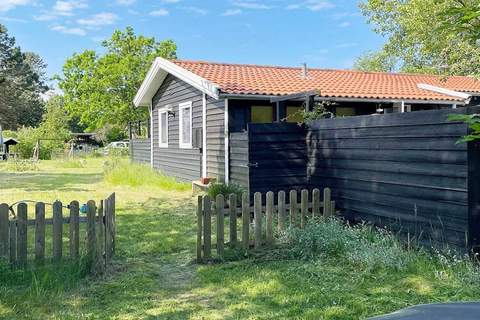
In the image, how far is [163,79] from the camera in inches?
656

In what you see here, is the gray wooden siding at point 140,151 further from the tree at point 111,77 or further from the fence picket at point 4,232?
the tree at point 111,77

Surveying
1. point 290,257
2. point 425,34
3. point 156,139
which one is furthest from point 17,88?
point 290,257

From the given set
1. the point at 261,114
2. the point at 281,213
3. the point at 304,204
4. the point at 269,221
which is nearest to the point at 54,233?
the point at 269,221

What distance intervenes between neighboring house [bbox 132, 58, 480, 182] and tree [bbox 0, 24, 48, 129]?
3436 centimetres

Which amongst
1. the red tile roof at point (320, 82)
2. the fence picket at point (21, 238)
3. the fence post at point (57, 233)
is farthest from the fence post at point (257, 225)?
the red tile roof at point (320, 82)

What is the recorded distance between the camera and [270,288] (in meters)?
4.52

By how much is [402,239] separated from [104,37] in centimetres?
3826

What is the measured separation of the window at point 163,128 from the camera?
1666 cm

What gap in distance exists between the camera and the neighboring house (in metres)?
11.5

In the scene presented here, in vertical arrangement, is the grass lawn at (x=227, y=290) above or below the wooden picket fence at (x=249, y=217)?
below

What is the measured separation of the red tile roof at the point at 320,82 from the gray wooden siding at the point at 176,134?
0.87 meters

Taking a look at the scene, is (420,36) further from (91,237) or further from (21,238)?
(21,238)

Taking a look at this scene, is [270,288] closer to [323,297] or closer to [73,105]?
[323,297]

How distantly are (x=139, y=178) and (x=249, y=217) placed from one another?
9.06 meters
